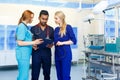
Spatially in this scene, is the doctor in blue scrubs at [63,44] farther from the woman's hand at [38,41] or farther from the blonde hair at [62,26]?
the woman's hand at [38,41]

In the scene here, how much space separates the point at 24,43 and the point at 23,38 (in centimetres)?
6

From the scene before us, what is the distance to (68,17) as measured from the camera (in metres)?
6.58

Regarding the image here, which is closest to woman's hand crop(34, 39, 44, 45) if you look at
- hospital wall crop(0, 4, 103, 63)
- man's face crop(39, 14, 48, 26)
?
man's face crop(39, 14, 48, 26)

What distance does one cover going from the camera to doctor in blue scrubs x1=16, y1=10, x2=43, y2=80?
2.64 meters

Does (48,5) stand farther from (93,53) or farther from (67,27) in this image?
(67,27)

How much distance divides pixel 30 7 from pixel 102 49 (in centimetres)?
342

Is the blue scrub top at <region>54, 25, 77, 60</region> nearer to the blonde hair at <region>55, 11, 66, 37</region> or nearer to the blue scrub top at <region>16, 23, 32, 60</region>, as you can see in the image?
the blonde hair at <region>55, 11, 66, 37</region>

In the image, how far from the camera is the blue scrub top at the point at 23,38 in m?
2.63

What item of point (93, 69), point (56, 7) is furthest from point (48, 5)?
point (93, 69)

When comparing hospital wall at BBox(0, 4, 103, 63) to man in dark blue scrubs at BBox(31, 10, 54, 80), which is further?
hospital wall at BBox(0, 4, 103, 63)

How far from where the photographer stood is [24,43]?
264cm

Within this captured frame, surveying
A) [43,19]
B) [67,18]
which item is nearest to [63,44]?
[43,19]

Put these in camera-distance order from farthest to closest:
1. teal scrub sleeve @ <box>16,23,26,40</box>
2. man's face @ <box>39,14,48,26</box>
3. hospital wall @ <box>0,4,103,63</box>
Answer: hospital wall @ <box>0,4,103,63</box>
man's face @ <box>39,14,48,26</box>
teal scrub sleeve @ <box>16,23,26,40</box>

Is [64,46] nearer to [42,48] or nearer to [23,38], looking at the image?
[42,48]
